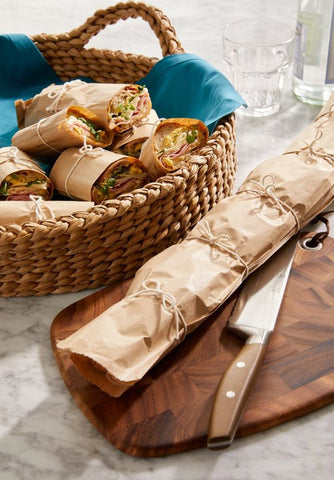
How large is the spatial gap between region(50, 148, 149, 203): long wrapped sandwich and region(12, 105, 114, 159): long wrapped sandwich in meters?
0.04

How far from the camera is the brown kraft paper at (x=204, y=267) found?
0.80 metres

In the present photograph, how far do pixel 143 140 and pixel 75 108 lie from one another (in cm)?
13

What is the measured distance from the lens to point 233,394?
754mm

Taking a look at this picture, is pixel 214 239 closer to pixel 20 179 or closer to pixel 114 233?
pixel 114 233

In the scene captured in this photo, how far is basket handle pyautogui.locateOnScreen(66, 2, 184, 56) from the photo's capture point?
1300 mm

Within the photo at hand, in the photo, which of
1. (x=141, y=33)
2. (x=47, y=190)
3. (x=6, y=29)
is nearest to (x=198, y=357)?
(x=47, y=190)

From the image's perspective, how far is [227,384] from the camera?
2.51ft

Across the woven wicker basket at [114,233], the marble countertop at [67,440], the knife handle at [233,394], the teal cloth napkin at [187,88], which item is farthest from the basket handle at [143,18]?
the knife handle at [233,394]

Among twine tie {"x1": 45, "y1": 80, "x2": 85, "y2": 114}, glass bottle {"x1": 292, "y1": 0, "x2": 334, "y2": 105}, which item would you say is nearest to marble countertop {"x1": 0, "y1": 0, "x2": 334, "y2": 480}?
twine tie {"x1": 45, "y1": 80, "x2": 85, "y2": 114}

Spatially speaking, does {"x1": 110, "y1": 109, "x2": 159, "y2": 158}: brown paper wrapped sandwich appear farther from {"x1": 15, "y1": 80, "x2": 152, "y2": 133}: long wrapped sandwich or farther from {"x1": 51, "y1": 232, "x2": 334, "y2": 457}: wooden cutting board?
{"x1": 51, "y1": 232, "x2": 334, "y2": 457}: wooden cutting board

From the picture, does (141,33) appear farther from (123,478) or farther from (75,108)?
(123,478)

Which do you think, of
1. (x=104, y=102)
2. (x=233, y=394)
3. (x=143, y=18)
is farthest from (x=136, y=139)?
(x=233, y=394)

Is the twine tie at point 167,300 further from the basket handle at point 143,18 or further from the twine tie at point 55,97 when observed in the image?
the basket handle at point 143,18

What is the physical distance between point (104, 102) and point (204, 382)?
1.78 ft
